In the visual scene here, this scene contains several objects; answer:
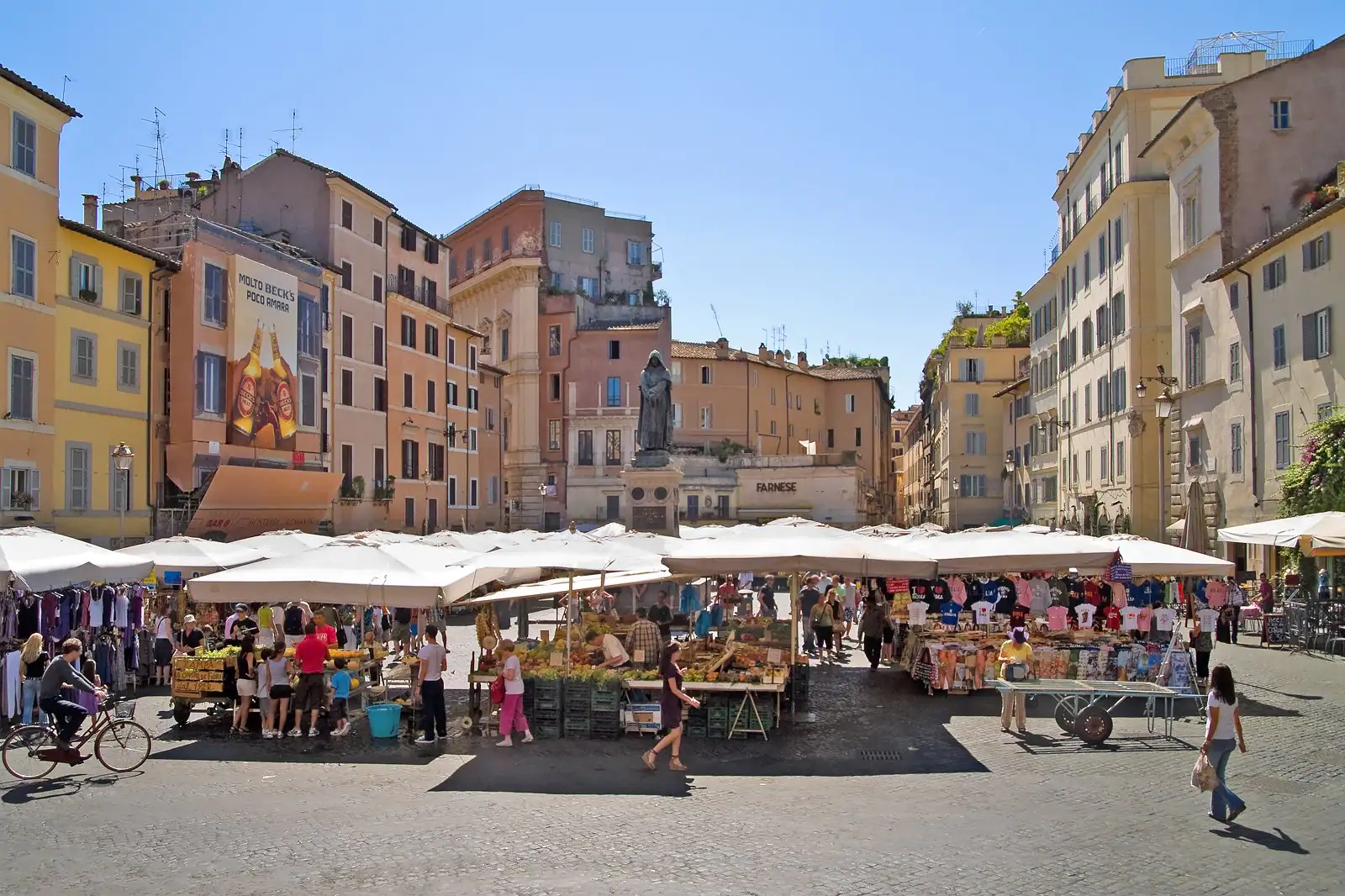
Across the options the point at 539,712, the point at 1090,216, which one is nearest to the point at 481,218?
the point at 1090,216

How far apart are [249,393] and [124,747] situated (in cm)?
2643

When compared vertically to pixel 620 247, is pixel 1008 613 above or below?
below

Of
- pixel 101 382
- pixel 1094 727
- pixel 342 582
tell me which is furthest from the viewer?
pixel 101 382

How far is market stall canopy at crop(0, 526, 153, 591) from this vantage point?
51.3ft

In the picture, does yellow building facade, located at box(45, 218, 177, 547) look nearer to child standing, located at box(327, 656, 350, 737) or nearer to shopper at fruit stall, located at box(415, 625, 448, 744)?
child standing, located at box(327, 656, 350, 737)

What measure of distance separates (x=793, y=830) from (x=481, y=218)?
211 ft

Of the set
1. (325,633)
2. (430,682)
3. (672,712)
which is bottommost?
(672,712)

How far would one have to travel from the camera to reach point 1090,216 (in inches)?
1761

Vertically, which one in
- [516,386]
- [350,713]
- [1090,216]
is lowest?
[350,713]

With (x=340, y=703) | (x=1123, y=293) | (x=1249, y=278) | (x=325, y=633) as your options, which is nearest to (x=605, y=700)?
(x=340, y=703)

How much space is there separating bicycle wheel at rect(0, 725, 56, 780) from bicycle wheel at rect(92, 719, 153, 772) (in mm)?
499

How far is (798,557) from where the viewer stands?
15641 millimetres

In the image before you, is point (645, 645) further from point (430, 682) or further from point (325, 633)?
point (325, 633)

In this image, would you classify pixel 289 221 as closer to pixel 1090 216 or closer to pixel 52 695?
pixel 1090 216
